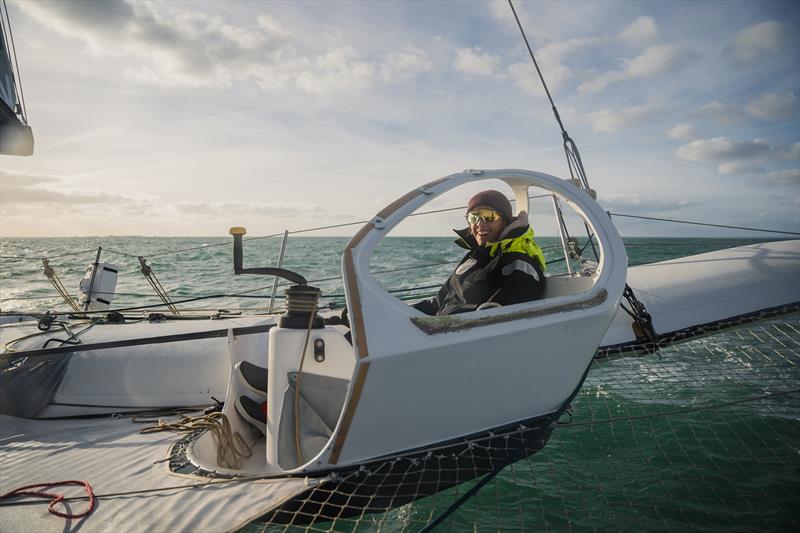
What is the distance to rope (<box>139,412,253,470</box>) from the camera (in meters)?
2.76

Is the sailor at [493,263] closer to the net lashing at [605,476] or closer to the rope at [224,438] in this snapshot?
the net lashing at [605,476]

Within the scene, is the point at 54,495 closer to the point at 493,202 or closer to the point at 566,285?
the point at 493,202

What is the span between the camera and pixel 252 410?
9.64 ft

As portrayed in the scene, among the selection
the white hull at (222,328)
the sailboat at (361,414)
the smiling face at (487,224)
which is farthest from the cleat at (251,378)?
the smiling face at (487,224)

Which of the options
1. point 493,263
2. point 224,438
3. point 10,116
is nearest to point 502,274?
point 493,263

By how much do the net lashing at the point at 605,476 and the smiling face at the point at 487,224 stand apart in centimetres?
110

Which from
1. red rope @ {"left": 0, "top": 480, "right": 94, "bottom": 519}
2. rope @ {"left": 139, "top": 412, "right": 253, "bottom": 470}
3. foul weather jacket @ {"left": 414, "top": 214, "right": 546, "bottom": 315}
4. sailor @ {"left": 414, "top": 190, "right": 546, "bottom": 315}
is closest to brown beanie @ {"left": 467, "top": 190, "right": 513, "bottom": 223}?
sailor @ {"left": 414, "top": 190, "right": 546, "bottom": 315}

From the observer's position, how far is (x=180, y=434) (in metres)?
3.12

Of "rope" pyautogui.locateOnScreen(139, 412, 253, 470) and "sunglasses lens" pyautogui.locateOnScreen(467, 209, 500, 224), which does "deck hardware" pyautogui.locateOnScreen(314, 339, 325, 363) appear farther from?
"sunglasses lens" pyautogui.locateOnScreen(467, 209, 500, 224)

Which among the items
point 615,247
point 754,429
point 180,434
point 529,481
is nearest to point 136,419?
point 180,434

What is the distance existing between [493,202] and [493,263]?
0.46 m

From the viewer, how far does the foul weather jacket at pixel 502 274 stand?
8.54 ft

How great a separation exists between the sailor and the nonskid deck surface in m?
1.30

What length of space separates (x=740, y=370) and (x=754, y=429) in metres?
1.68
